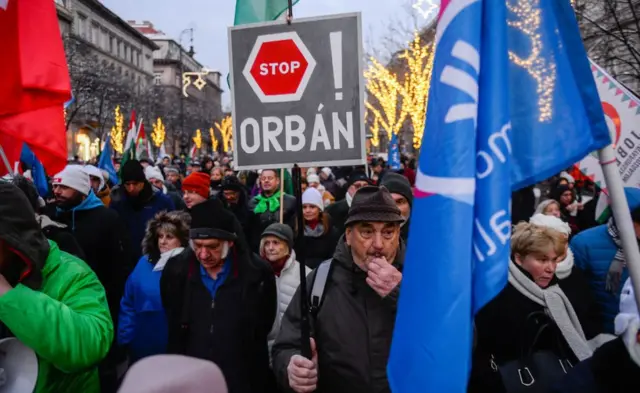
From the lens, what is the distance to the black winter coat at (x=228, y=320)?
352cm

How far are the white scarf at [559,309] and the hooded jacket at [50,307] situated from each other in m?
2.03

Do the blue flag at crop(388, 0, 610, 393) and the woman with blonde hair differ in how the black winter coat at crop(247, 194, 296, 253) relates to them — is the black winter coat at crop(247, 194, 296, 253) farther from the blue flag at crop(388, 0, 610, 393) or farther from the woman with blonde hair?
the blue flag at crop(388, 0, 610, 393)

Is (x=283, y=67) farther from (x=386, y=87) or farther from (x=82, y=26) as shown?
(x=82, y=26)

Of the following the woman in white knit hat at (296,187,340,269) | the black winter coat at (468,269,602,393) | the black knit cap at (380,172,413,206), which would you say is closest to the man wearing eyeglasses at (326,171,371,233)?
the woman in white knit hat at (296,187,340,269)

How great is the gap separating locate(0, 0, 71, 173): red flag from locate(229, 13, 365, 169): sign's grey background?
50.6 inches

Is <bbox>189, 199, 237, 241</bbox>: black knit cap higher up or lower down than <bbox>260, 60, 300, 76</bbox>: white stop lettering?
lower down

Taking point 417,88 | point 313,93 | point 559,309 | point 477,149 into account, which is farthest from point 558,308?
point 417,88

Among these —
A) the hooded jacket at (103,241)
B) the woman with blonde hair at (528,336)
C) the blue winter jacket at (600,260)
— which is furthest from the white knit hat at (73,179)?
the blue winter jacket at (600,260)

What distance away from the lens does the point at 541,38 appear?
2.03 m

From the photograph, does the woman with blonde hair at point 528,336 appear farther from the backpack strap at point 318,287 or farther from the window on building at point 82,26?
the window on building at point 82,26

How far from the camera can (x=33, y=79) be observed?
11.3ft

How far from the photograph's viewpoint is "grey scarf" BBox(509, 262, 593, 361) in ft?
9.24

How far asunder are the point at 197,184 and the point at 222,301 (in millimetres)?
3443

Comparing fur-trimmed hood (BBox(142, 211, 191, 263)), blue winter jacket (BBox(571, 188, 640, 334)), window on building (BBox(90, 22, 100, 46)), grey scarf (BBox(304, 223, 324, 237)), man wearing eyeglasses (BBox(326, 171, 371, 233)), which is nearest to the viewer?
blue winter jacket (BBox(571, 188, 640, 334))
